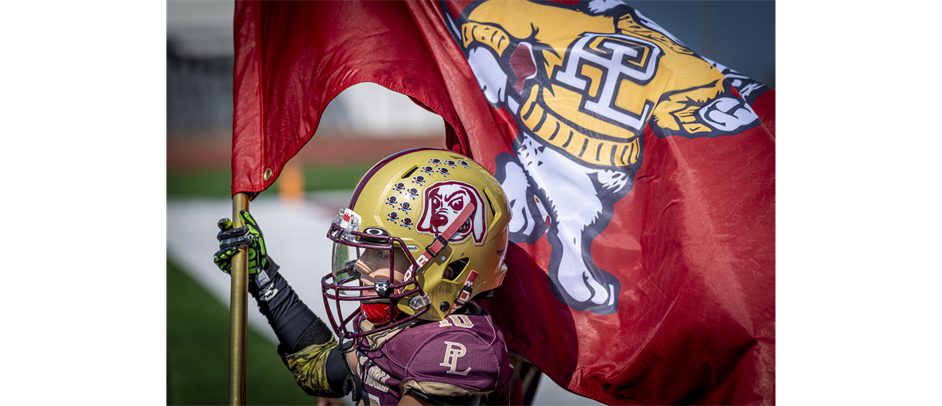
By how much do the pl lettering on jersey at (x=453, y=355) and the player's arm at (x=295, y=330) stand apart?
0.55 meters

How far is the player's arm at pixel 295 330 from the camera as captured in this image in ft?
7.61

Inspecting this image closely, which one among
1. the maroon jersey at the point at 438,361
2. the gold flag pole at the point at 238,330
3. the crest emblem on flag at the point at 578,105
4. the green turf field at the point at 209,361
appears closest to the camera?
the maroon jersey at the point at 438,361

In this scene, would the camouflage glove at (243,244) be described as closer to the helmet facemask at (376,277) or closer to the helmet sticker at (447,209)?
the helmet facemask at (376,277)

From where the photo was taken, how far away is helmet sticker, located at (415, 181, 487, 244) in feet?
6.79

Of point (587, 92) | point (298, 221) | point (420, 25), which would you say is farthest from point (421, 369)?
point (298, 221)

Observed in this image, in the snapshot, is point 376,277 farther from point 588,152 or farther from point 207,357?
point 207,357

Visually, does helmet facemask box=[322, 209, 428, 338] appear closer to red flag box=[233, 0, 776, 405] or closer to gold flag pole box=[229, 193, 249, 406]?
gold flag pole box=[229, 193, 249, 406]

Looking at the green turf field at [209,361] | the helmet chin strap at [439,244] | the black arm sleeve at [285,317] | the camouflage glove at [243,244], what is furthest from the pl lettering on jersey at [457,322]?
the green turf field at [209,361]

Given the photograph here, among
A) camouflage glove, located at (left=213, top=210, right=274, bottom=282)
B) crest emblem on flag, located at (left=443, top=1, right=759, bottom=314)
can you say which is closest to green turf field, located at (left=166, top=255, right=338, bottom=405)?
camouflage glove, located at (left=213, top=210, right=274, bottom=282)

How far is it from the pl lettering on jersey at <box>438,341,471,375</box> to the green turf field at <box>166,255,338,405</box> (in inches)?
88.5

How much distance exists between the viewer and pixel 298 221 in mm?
11969

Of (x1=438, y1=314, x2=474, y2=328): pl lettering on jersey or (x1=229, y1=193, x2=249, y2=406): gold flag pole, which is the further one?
(x1=229, y1=193, x2=249, y2=406): gold flag pole

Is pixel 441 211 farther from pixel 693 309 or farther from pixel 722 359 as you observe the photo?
pixel 722 359

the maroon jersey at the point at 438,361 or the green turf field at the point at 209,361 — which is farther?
the green turf field at the point at 209,361
